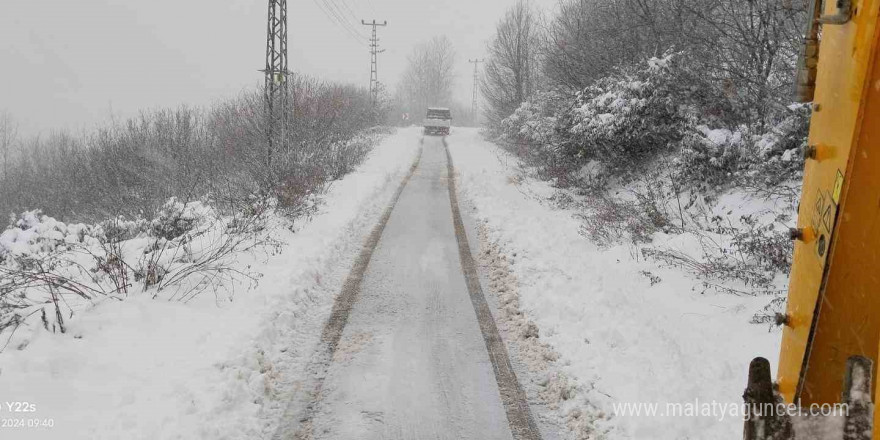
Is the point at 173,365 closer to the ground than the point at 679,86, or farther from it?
closer to the ground

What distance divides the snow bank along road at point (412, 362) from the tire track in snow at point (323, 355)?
11 mm

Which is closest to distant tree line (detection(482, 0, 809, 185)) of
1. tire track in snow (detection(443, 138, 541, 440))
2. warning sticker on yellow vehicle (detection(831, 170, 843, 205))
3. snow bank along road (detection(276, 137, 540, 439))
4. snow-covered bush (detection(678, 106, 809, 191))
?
snow-covered bush (detection(678, 106, 809, 191))

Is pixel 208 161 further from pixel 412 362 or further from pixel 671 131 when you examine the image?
pixel 412 362

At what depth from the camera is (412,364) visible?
19.0 feet

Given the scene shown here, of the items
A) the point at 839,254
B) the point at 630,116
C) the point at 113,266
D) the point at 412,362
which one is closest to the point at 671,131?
the point at 630,116

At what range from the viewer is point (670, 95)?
1304 cm

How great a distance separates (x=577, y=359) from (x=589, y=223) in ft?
18.3

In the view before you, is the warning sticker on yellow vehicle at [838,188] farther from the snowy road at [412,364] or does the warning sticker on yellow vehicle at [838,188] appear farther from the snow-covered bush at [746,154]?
the snow-covered bush at [746,154]

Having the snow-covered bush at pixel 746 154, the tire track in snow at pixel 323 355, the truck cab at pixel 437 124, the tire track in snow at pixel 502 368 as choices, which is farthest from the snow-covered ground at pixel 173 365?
the truck cab at pixel 437 124

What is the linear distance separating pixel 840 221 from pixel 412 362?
14.6 feet

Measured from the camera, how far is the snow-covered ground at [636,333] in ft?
15.3

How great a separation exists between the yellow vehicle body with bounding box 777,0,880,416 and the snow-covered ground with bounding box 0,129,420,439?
3.92 meters

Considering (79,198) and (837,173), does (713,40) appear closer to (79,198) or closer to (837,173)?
(837,173)

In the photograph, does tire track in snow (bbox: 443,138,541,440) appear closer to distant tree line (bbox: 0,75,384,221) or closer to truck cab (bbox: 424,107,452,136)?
distant tree line (bbox: 0,75,384,221)
